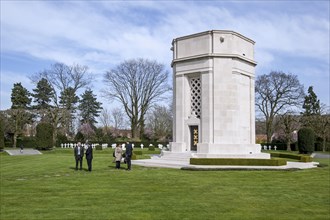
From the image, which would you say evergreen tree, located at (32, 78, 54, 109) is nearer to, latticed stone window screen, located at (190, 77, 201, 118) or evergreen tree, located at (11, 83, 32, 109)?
→ evergreen tree, located at (11, 83, 32, 109)

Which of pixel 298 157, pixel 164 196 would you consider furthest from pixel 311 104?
pixel 164 196

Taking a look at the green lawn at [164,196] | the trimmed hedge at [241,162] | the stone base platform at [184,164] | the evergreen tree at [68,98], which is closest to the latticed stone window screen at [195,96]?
the stone base platform at [184,164]

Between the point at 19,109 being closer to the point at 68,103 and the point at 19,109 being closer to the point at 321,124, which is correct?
the point at 68,103

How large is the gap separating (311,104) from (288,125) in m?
10.5

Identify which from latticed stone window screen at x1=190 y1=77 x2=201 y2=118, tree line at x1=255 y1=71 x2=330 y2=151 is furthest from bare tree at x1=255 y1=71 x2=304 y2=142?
latticed stone window screen at x1=190 y1=77 x2=201 y2=118

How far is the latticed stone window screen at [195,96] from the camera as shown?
28594 millimetres

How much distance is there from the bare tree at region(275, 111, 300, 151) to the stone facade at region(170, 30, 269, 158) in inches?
1105

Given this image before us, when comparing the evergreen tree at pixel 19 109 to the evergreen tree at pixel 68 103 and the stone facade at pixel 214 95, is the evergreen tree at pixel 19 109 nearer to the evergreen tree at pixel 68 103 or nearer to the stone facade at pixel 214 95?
the evergreen tree at pixel 68 103

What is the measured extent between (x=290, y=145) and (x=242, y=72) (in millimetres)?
33116

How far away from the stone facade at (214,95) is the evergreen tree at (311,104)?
117 feet

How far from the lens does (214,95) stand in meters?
27.0

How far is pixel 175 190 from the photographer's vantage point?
13.6 meters

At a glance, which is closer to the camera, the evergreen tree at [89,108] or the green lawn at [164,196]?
the green lawn at [164,196]

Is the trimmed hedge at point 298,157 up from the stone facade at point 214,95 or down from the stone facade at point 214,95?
down
